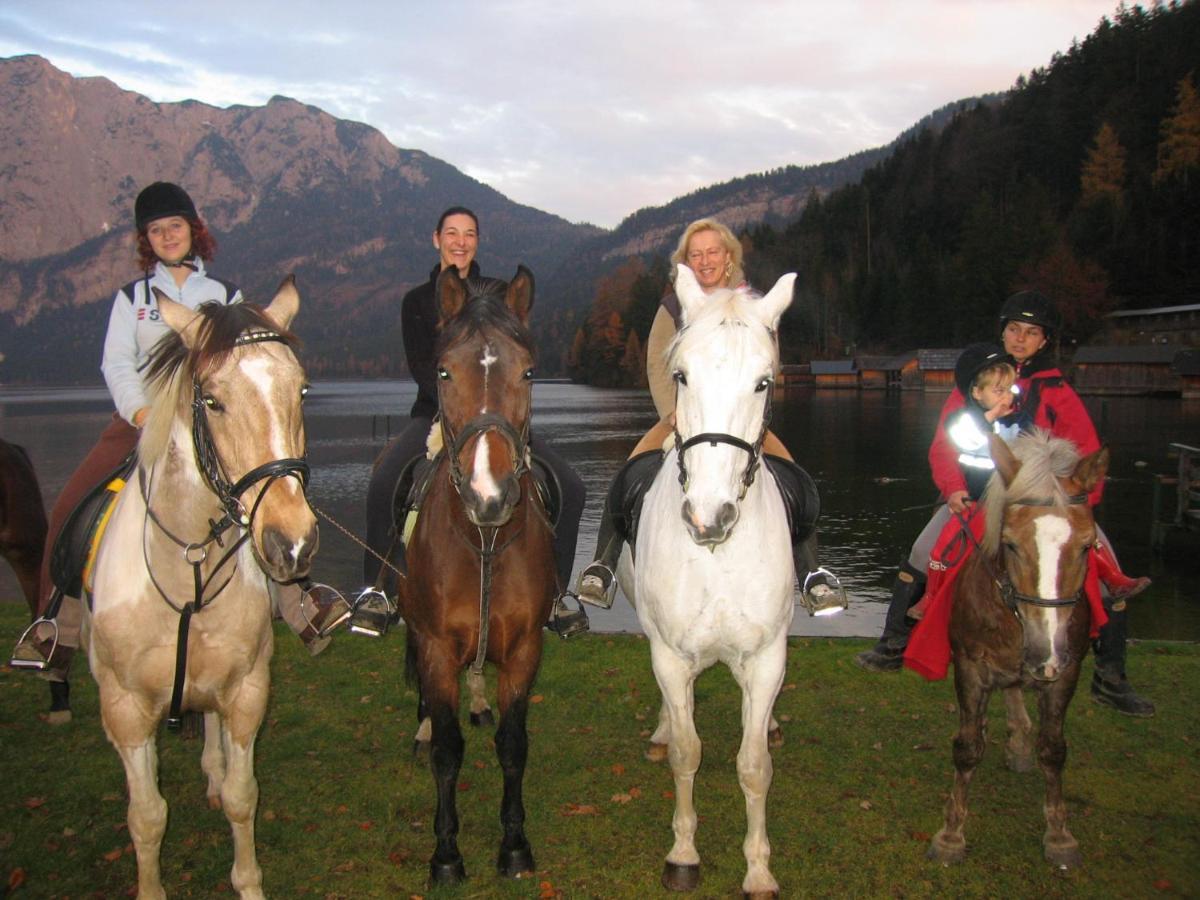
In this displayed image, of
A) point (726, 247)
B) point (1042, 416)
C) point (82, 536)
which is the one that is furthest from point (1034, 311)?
point (82, 536)

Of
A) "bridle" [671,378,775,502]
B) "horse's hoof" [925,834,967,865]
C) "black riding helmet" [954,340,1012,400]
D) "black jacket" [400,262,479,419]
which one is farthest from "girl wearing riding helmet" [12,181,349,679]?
"black riding helmet" [954,340,1012,400]

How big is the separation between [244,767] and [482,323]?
105 inches

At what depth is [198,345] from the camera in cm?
360

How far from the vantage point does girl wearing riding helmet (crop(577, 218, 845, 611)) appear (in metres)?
5.23

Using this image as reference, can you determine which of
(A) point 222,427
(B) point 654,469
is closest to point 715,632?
(B) point 654,469

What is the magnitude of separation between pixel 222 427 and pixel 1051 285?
293ft

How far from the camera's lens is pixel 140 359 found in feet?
15.7

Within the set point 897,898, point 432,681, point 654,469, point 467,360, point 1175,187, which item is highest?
point 1175,187

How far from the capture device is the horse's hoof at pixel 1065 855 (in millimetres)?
4703

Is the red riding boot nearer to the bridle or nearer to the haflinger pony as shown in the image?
the bridle

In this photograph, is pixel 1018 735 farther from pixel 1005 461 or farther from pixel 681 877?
pixel 681 877

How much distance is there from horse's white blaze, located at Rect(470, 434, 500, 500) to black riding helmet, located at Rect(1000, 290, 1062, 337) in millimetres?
4265

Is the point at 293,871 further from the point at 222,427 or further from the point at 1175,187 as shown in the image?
the point at 1175,187

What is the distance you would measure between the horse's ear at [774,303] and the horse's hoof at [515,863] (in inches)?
134
